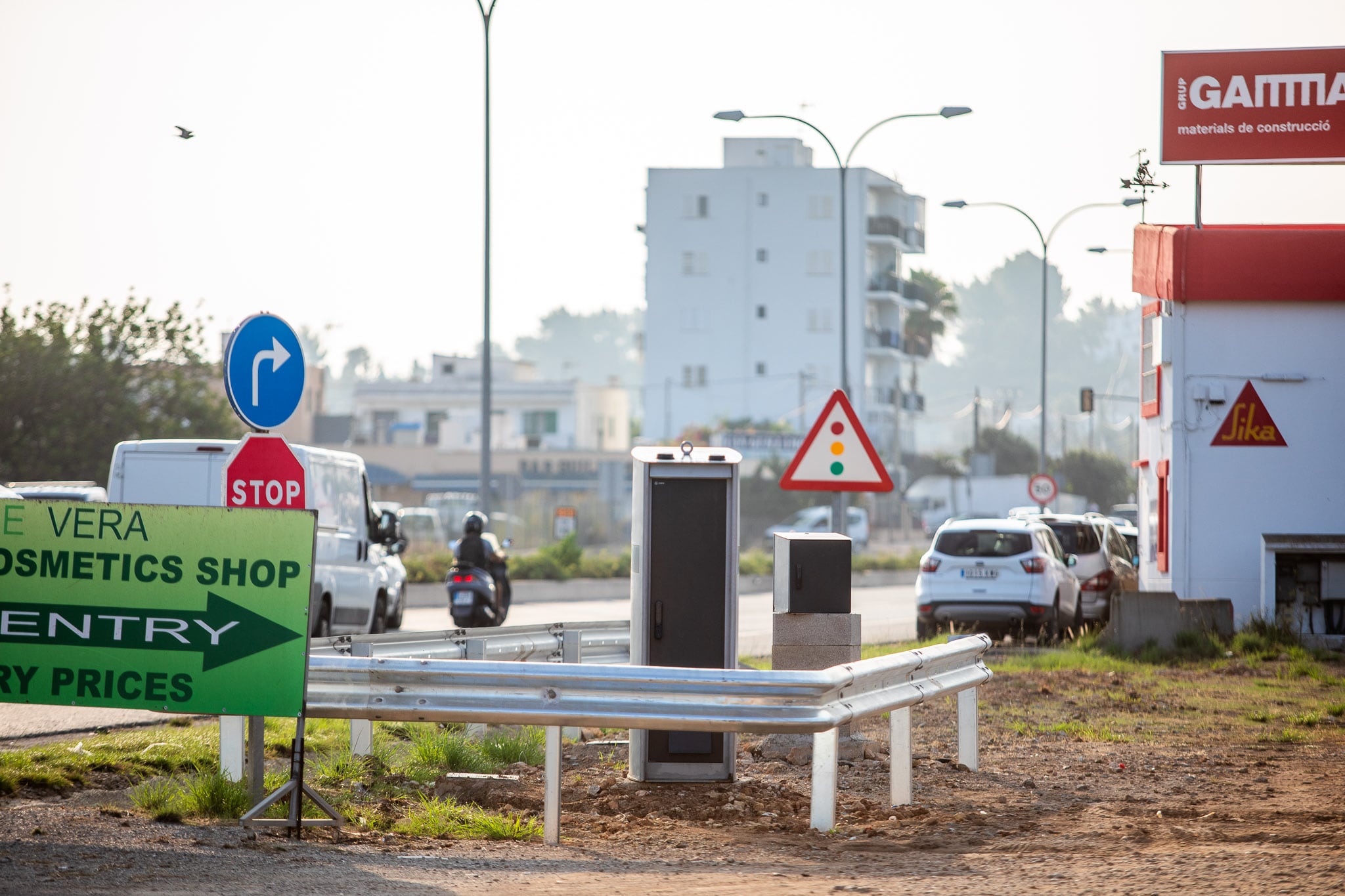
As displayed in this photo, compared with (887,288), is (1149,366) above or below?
below

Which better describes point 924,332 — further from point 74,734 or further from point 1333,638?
point 74,734

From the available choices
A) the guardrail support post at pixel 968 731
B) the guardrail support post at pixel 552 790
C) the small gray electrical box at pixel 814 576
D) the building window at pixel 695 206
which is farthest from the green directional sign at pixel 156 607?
the building window at pixel 695 206

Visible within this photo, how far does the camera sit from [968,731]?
9.53 m

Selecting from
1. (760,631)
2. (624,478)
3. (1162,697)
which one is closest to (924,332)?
(624,478)

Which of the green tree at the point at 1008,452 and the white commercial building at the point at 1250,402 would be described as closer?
the white commercial building at the point at 1250,402

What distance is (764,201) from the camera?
284 ft

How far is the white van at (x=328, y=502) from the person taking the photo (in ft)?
56.7

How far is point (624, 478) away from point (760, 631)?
6131 cm

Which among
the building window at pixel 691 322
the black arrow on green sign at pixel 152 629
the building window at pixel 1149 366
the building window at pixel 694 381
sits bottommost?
the black arrow on green sign at pixel 152 629

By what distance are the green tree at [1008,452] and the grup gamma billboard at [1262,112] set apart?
7367 centimetres

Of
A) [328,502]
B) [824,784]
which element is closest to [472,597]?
[328,502]

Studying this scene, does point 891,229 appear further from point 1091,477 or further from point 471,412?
point 471,412

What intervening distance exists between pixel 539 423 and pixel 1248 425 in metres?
75.1

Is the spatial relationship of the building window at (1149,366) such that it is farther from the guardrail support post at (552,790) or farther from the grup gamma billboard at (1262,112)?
the guardrail support post at (552,790)
